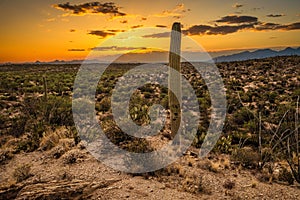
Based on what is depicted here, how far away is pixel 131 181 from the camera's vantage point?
6.10 metres

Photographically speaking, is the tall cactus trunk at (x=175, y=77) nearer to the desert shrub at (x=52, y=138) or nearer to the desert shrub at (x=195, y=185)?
the desert shrub at (x=195, y=185)

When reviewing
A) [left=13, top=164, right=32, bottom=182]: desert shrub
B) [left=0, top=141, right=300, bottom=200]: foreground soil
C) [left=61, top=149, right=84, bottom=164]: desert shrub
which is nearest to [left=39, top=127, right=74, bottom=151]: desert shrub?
[left=0, top=141, right=300, bottom=200]: foreground soil

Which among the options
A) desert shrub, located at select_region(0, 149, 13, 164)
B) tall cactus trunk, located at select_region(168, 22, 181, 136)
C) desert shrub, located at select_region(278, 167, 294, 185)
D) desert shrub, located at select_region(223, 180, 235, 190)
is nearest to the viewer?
desert shrub, located at select_region(223, 180, 235, 190)

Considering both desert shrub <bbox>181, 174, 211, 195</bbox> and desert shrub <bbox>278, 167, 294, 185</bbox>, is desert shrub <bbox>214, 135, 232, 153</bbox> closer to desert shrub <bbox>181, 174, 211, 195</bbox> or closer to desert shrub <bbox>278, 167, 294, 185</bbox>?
desert shrub <bbox>278, 167, 294, 185</bbox>

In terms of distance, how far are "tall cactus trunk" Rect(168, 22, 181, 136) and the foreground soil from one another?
5.51 ft

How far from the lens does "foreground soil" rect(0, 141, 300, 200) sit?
5.40m

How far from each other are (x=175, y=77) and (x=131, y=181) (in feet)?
13.0

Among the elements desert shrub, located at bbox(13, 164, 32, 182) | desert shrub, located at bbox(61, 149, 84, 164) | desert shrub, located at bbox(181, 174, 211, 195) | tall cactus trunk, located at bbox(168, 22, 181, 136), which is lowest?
desert shrub, located at bbox(181, 174, 211, 195)

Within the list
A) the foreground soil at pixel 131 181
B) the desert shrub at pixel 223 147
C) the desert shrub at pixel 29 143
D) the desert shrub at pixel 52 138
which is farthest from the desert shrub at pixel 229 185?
the desert shrub at pixel 29 143

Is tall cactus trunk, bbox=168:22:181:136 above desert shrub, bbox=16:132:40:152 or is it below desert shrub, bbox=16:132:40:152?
above

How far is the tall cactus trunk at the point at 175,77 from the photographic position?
8719mm

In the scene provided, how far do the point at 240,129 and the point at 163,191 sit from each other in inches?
251

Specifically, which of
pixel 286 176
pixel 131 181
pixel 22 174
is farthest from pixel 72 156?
pixel 286 176

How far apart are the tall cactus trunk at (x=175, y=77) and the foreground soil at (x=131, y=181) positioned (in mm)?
1680
